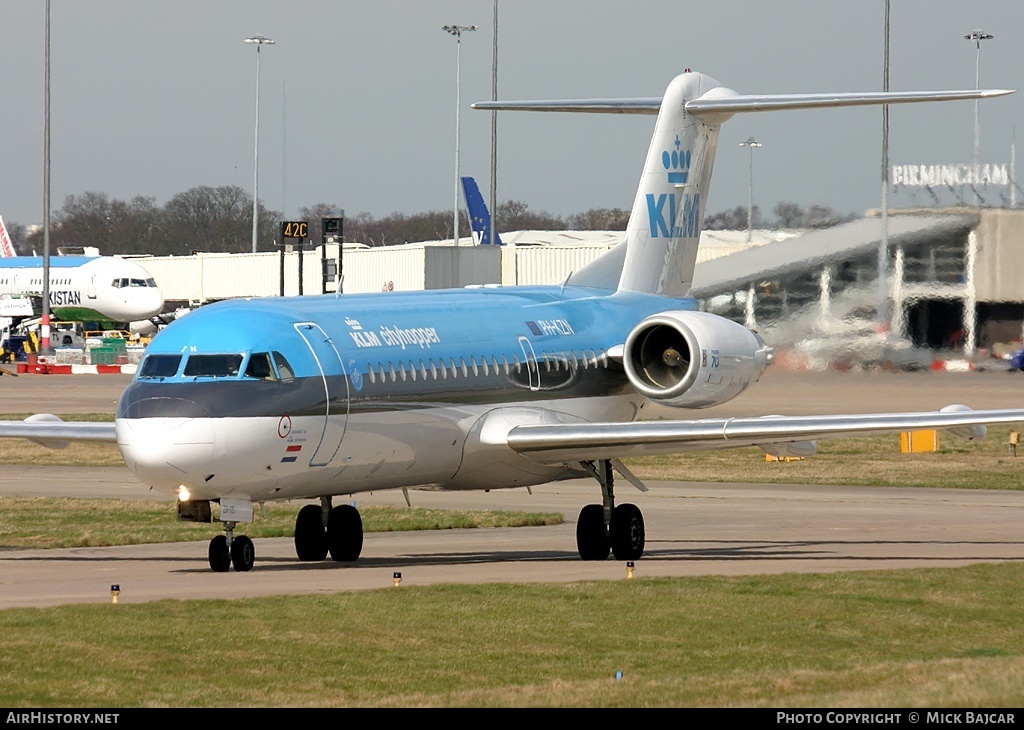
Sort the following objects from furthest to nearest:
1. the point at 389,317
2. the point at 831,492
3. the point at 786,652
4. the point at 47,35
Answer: the point at 47,35 < the point at 831,492 < the point at 389,317 < the point at 786,652

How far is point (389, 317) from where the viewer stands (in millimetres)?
22812

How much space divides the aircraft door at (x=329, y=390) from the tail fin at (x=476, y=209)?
2394 inches

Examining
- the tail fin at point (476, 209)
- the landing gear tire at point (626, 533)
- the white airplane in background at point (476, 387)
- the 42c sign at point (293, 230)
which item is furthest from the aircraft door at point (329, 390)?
the tail fin at point (476, 209)

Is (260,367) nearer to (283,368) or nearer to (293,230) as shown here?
(283,368)

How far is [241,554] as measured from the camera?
20.6 m

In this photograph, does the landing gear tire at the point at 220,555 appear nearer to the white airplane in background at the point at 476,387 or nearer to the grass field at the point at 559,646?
the white airplane in background at the point at 476,387

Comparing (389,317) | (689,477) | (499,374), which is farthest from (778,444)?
(689,477)

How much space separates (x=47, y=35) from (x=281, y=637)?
56.3 metres

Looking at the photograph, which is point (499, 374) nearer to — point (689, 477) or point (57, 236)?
point (689, 477)

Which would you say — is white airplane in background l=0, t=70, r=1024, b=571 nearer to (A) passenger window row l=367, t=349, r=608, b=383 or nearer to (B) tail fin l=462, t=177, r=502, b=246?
(A) passenger window row l=367, t=349, r=608, b=383

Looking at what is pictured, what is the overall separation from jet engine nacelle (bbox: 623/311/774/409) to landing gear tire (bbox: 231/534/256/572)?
6.73 meters

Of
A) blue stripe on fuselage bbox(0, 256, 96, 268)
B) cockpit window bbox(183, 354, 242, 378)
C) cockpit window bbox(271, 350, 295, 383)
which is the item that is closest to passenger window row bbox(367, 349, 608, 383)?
cockpit window bbox(271, 350, 295, 383)

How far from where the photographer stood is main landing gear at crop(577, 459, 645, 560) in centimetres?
2370

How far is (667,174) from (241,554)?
10472mm
